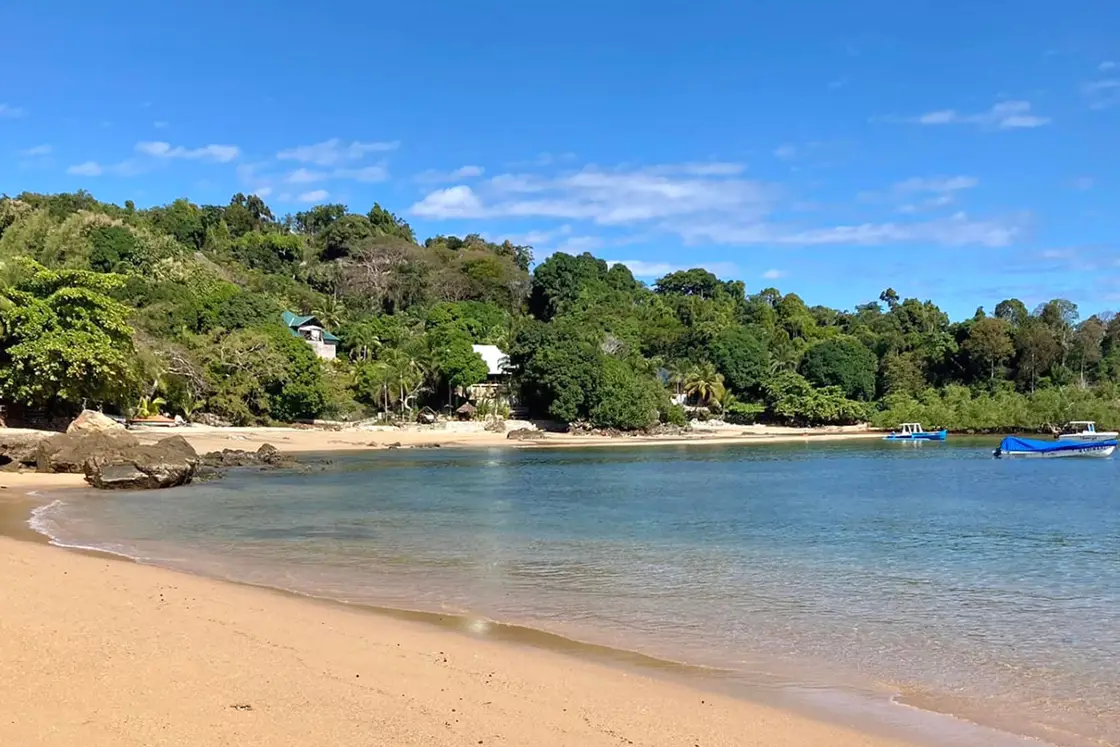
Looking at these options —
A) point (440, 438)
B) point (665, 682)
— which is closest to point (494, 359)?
point (440, 438)

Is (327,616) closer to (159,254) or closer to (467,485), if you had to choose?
(467,485)

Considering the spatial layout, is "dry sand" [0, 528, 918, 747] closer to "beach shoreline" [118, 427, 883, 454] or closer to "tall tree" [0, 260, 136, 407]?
"tall tree" [0, 260, 136, 407]

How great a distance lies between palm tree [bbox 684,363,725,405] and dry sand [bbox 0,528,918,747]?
265 feet

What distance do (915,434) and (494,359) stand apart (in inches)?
1683

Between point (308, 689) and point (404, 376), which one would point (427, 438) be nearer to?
point (404, 376)

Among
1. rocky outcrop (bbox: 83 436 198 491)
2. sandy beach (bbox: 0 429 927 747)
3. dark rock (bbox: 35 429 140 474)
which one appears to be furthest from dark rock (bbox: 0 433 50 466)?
sandy beach (bbox: 0 429 927 747)

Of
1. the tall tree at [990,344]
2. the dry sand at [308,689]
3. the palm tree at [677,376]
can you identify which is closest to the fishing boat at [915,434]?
the tall tree at [990,344]

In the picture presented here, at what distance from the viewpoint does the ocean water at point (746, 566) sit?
9219 mm

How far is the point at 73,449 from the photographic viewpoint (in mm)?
30750

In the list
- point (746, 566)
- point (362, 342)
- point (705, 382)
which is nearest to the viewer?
point (746, 566)

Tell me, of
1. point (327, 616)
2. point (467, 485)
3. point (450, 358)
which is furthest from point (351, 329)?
point (327, 616)

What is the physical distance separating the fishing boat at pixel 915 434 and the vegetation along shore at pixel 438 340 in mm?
4349

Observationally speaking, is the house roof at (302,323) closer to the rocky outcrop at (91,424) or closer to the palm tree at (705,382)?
the palm tree at (705,382)

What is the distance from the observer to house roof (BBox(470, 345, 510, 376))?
78812mm
